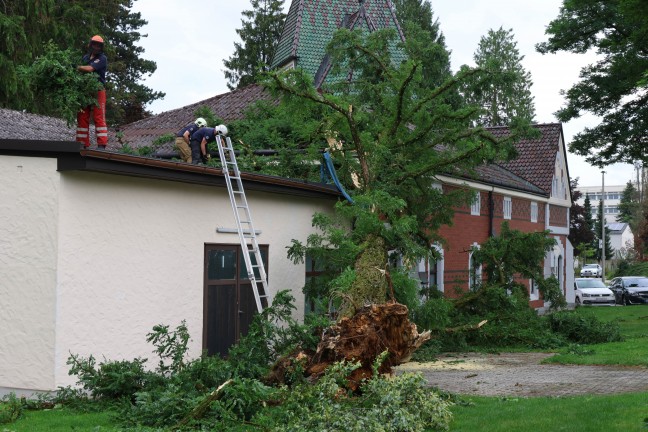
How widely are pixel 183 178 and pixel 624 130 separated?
22754 millimetres

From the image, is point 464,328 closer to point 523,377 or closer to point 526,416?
point 523,377

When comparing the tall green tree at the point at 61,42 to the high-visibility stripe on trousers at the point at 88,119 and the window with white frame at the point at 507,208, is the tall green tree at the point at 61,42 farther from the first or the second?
the window with white frame at the point at 507,208

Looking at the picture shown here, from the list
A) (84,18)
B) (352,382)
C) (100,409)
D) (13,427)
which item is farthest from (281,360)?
(84,18)

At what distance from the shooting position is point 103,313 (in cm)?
1227

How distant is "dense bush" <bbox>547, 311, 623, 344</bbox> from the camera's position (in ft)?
67.8

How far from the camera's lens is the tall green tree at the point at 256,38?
5456cm

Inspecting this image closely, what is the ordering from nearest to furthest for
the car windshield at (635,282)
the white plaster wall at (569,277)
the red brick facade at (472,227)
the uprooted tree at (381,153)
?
the uprooted tree at (381,153) → the red brick facade at (472,227) → the white plaster wall at (569,277) → the car windshield at (635,282)

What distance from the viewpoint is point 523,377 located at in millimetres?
14625

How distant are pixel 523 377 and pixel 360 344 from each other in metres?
4.31

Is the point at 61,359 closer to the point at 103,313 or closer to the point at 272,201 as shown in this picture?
the point at 103,313

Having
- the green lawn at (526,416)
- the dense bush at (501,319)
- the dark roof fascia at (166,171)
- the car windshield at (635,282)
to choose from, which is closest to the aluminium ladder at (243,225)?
the dark roof fascia at (166,171)

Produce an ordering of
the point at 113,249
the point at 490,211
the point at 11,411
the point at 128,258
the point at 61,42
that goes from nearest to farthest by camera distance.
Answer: the point at 11,411 < the point at 113,249 < the point at 128,258 < the point at 490,211 < the point at 61,42

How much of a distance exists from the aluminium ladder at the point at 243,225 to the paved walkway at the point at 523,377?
10.1 ft

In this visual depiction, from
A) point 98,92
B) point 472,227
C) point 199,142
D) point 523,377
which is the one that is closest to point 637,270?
point 472,227
